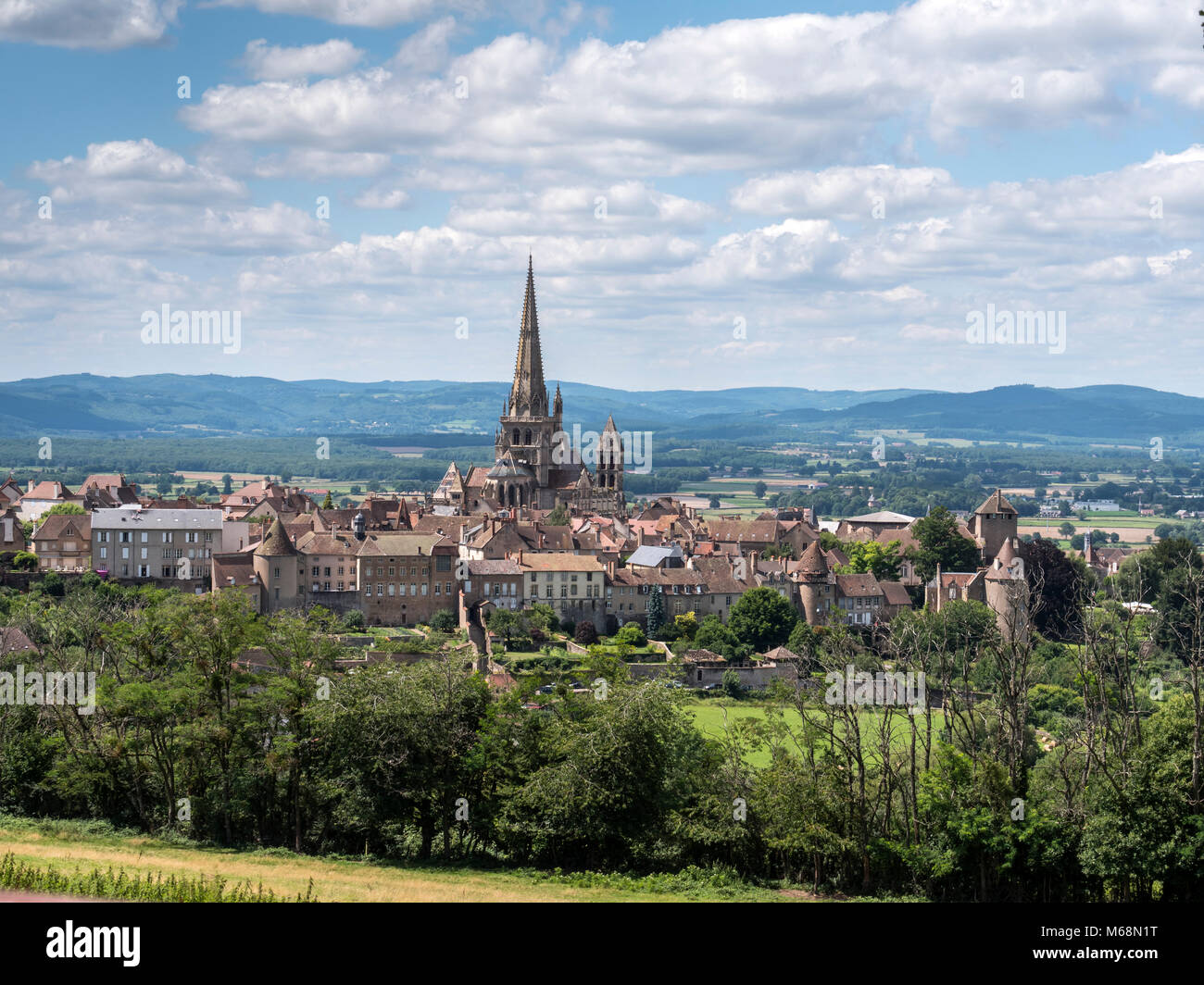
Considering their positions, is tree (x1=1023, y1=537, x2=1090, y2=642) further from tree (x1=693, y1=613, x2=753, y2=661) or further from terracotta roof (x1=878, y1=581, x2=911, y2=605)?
tree (x1=693, y1=613, x2=753, y2=661)

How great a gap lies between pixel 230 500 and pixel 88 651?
3333 inches

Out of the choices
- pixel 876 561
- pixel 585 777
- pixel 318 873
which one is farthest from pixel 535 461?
pixel 318 873

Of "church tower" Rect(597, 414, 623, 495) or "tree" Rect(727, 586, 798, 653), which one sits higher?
"church tower" Rect(597, 414, 623, 495)

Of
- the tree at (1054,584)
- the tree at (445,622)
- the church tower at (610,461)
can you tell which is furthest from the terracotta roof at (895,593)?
the church tower at (610,461)

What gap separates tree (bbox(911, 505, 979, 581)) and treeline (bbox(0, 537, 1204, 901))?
2225 inches

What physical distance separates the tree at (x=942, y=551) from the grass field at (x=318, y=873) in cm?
6561

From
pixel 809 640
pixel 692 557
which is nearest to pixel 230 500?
pixel 692 557

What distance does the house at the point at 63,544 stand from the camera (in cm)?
8706

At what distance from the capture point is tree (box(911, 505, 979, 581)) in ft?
327

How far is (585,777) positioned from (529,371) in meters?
112

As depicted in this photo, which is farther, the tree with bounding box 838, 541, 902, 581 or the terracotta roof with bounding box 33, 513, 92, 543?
the tree with bounding box 838, 541, 902, 581

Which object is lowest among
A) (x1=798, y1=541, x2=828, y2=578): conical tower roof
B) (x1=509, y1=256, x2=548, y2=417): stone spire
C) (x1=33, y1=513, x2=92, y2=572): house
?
(x1=798, y1=541, x2=828, y2=578): conical tower roof

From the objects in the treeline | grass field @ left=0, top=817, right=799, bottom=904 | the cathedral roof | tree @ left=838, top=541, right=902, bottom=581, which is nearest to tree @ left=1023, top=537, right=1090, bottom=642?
tree @ left=838, top=541, right=902, bottom=581
